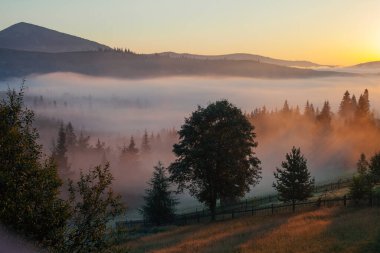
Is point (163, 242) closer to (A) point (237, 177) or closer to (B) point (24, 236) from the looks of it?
(A) point (237, 177)

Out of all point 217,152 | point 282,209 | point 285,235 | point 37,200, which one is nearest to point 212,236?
point 285,235

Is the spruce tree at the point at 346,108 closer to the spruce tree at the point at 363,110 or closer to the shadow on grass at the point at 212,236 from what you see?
the spruce tree at the point at 363,110

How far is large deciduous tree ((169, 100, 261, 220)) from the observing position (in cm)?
4681

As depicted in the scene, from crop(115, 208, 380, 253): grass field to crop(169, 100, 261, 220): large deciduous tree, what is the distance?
539 cm

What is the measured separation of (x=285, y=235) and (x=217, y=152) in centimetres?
1567

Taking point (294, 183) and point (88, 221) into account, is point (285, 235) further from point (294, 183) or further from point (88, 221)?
point (88, 221)

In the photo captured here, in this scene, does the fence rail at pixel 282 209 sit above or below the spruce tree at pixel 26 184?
below

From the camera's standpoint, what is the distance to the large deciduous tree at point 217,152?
46812 mm

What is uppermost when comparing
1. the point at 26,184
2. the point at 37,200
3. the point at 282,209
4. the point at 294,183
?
the point at 26,184

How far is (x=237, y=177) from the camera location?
4775 centimetres

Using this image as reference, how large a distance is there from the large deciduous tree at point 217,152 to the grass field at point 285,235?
5.39m

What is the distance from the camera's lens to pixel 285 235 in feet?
107

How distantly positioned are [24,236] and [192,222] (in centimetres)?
3798

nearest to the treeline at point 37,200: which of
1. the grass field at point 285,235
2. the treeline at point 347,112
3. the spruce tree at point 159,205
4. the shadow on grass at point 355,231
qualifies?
the grass field at point 285,235
